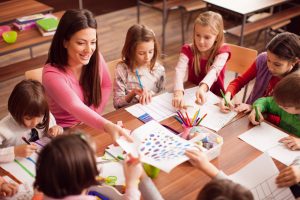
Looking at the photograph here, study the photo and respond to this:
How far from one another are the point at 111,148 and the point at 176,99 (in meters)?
0.50

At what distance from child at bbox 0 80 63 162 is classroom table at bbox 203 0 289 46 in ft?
8.12

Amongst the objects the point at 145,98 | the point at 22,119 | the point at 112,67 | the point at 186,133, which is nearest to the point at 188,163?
the point at 186,133

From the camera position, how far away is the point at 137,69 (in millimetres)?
2295

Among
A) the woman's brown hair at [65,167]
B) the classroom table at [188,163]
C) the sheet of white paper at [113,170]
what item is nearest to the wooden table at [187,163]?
the classroom table at [188,163]

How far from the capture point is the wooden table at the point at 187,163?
4.76ft

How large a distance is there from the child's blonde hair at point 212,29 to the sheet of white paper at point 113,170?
1.00m

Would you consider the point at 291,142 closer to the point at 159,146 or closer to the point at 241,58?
the point at 159,146

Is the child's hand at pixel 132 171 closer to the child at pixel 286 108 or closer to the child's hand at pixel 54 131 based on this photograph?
the child's hand at pixel 54 131

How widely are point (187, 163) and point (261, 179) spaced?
1.01 feet

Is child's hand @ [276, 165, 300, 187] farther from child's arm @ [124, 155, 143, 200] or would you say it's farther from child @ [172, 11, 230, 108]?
child @ [172, 11, 230, 108]

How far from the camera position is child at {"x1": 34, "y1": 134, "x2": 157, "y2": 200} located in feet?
3.56

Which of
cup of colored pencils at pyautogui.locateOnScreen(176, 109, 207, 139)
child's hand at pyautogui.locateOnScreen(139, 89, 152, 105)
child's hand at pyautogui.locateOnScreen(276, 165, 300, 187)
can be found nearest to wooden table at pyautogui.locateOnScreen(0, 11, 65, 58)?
child's hand at pyautogui.locateOnScreen(139, 89, 152, 105)

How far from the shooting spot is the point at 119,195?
4.31ft

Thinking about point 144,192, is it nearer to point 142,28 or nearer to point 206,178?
point 206,178
